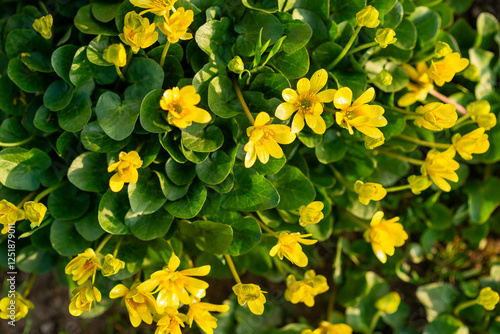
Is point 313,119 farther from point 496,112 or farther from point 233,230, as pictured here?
point 496,112

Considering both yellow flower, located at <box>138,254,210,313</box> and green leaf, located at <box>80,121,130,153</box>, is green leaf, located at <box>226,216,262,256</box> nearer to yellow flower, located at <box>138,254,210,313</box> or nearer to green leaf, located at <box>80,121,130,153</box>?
yellow flower, located at <box>138,254,210,313</box>

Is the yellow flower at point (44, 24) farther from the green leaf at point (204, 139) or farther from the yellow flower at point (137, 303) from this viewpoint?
the yellow flower at point (137, 303)

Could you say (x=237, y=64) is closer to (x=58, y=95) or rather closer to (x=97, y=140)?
(x=97, y=140)

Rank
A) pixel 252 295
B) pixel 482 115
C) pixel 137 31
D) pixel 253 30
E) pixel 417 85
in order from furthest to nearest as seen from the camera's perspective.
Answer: pixel 417 85 → pixel 482 115 → pixel 253 30 → pixel 252 295 → pixel 137 31

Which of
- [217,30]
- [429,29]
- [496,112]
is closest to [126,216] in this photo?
[217,30]

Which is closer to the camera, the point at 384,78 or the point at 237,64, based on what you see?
the point at 237,64

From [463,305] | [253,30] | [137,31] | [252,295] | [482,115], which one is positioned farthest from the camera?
[463,305]

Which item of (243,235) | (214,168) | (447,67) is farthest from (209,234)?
(447,67)
